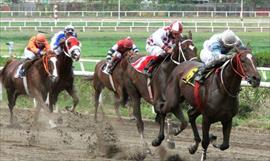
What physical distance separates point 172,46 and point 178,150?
1.43 meters

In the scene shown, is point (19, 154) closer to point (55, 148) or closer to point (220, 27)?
point (55, 148)

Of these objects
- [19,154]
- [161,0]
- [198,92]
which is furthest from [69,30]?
[161,0]

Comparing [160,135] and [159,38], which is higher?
[159,38]

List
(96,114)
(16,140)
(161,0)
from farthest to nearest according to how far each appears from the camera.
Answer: (161,0)
(96,114)
(16,140)

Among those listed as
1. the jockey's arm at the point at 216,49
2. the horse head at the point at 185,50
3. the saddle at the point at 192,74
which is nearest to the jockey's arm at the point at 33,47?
the horse head at the point at 185,50

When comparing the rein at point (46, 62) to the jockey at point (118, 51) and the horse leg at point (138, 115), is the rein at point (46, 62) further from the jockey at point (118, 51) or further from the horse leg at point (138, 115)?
the horse leg at point (138, 115)

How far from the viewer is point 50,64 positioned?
11.0 m

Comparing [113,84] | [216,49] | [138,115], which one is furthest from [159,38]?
[113,84]

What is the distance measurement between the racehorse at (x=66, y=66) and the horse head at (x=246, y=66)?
163 inches

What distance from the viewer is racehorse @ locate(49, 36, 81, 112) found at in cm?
1091

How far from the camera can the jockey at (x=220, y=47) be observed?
7.61 meters

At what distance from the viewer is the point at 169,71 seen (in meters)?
8.90

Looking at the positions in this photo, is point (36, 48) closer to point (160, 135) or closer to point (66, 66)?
point (66, 66)

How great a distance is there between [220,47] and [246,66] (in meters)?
1.22
